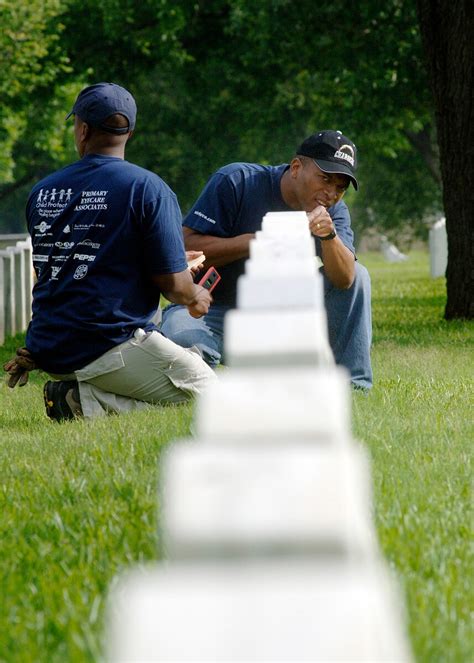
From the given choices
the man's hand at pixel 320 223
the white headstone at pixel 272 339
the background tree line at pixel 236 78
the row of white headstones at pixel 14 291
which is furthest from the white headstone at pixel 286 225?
the row of white headstones at pixel 14 291

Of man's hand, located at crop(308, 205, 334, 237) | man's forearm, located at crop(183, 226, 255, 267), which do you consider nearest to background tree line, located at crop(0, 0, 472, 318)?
man's forearm, located at crop(183, 226, 255, 267)

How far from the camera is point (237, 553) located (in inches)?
48.1

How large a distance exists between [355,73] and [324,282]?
13680 mm

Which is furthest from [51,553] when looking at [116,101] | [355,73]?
[355,73]

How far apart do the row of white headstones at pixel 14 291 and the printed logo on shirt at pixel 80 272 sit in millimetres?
6730

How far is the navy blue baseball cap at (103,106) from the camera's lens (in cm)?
558

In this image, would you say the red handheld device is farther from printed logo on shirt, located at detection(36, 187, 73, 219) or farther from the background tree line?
the background tree line

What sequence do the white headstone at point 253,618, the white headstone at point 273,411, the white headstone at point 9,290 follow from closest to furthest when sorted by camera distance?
the white headstone at point 253,618
the white headstone at point 273,411
the white headstone at point 9,290

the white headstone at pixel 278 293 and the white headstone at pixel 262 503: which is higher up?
the white headstone at pixel 278 293

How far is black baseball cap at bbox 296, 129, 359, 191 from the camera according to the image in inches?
234

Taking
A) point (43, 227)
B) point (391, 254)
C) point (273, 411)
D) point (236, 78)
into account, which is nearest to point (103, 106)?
point (43, 227)

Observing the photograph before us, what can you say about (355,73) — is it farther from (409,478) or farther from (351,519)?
(351,519)

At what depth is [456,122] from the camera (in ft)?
38.7

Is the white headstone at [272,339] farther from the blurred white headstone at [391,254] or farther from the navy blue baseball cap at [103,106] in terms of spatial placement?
the blurred white headstone at [391,254]
